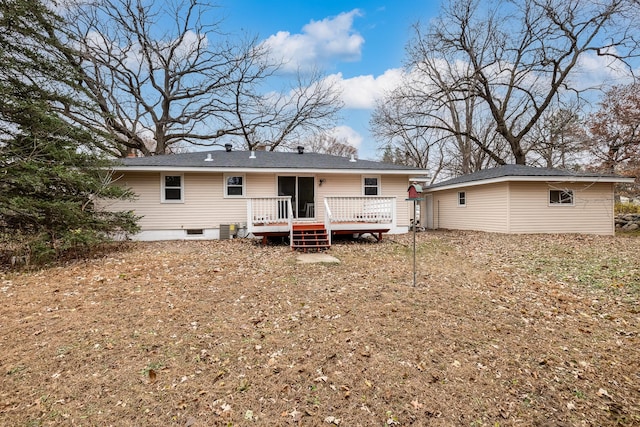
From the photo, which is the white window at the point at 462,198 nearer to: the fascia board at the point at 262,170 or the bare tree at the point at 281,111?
the fascia board at the point at 262,170

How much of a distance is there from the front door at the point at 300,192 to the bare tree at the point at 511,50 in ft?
41.9

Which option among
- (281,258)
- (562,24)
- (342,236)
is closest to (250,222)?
(281,258)

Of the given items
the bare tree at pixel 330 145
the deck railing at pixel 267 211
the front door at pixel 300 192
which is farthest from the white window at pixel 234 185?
the bare tree at pixel 330 145

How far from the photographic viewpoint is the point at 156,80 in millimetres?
20297

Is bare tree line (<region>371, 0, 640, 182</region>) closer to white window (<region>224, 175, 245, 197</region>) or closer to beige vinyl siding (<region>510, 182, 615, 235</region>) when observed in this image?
beige vinyl siding (<region>510, 182, 615, 235</region>)

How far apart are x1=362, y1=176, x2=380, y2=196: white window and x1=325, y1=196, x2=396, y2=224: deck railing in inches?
84.5

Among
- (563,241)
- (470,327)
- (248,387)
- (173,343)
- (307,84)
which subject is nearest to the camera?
(248,387)

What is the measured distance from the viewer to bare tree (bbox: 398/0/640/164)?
17188 mm

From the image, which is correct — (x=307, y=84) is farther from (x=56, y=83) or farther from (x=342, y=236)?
(x=56, y=83)

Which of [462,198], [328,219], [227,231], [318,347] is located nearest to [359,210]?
[328,219]

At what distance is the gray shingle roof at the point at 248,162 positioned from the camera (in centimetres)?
1090

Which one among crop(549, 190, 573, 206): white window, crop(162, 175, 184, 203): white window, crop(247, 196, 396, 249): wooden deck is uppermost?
crop(162, 175, 184, 203): white window

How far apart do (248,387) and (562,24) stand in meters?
23.5

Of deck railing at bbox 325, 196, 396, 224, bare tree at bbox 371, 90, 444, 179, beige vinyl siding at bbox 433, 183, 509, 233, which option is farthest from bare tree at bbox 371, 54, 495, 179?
deck railing at bbox 325, 196, 396, 224
